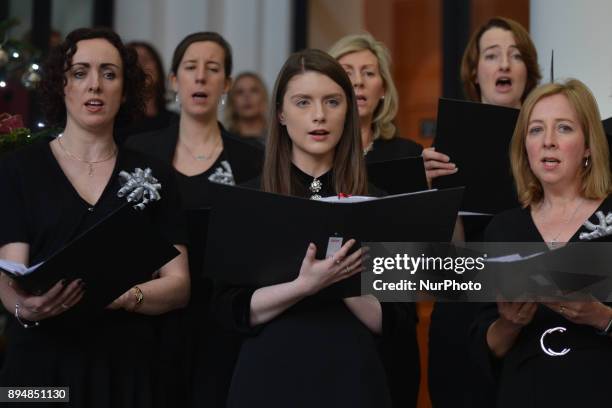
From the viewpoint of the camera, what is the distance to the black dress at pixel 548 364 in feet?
9.64

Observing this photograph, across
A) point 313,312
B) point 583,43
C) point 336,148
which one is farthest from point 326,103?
point 583,43

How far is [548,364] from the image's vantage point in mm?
2998

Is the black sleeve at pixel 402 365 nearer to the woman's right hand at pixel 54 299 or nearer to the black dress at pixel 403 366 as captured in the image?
the black dress at pixel 403 366

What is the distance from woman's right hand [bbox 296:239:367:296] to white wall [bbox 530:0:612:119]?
2.07 meters

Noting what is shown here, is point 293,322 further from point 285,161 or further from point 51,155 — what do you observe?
point 51,155

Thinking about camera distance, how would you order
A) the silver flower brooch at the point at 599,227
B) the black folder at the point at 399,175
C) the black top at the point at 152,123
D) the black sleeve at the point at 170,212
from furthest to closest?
the black top at the point at 152,123 < the black folder at the point at 399,175 < the black sleeve at the point at 170,212 < the silver flower brooch at the point at 599,227

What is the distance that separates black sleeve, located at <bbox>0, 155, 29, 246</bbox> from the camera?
319cm

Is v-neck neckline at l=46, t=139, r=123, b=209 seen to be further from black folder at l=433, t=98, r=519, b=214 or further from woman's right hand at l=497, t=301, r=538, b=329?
woman's right hand at l=497, t=301, r=538, b=329

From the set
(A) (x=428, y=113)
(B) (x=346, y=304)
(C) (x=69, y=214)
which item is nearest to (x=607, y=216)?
(B) (x=346, y=304)

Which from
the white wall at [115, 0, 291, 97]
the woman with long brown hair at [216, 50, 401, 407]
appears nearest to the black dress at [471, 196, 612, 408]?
the woman with long brown hair at [216, 50, 401, 407]

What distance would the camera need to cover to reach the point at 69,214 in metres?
3.24

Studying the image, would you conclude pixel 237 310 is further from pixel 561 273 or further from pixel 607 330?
pixel 607 330

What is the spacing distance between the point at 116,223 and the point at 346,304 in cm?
71

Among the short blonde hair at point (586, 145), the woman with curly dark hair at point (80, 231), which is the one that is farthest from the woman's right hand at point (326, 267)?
the short blonde hair at point (586, 145)
